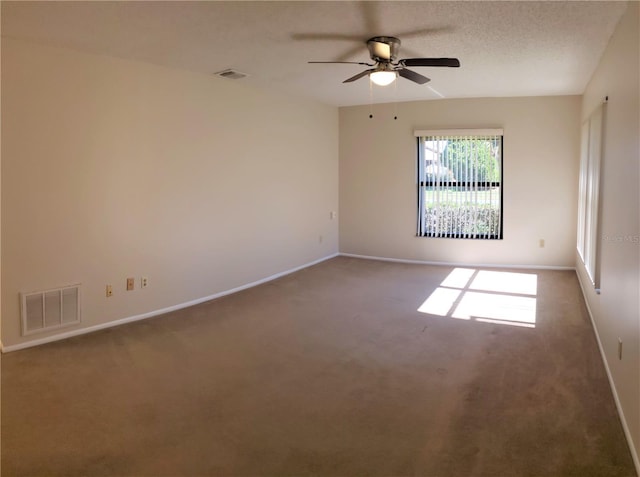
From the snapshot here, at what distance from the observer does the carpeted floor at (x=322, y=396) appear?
7.00 ft

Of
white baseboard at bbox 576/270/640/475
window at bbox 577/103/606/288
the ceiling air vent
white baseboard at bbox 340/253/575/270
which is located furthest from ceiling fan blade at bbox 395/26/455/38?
white baseboard at bbox 340/253/575/270

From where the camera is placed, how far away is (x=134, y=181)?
4180 mm

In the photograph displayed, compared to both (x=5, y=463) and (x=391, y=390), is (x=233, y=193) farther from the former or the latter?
(x=5, y=463)

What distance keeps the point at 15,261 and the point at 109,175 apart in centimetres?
103

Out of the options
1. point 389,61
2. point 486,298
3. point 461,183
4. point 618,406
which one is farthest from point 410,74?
point 461,183

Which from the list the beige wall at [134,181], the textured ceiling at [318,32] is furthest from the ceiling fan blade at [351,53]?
the beige wall at [134,181]

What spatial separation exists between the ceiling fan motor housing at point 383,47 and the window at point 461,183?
10.1ft

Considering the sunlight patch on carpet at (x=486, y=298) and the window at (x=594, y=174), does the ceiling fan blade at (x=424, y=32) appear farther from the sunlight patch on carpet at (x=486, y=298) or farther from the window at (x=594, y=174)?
the sunlight patch on carpet at (x=486, y=298)

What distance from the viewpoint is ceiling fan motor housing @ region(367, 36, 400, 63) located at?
3.53 metres

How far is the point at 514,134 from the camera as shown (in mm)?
6344

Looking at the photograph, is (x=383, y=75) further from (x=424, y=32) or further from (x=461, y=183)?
(x=461, y=183)

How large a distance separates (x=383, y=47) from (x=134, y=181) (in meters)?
2.54

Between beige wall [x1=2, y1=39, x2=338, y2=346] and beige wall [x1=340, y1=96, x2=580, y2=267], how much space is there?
1.52 m

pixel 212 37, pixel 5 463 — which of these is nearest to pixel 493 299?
pixel 212 37
